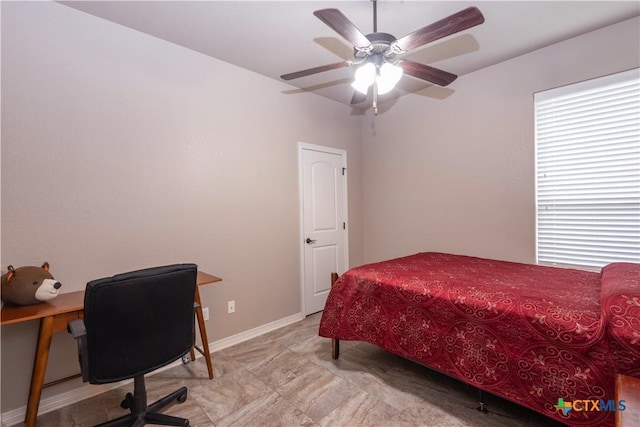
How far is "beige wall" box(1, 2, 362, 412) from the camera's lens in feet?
5.90

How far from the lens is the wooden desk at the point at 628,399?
85 cm

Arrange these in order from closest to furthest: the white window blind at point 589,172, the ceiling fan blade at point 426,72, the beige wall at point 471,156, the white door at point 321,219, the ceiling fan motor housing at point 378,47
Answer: the ceiling fan motor housing at point 378,47, the ceiling fan blade at point 426,72, the white window blind at point 589,172, the beige wall at point 471,156, the white door at point 321,219

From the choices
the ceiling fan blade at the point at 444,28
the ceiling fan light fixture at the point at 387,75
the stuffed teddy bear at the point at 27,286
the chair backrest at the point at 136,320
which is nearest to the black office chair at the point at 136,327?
the chair backrest at the point at 136,320

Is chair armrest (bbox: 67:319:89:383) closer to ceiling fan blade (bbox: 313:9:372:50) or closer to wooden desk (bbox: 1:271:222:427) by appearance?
wooden desk (bbox: 1:271:222:427)

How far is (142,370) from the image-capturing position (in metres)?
1.50

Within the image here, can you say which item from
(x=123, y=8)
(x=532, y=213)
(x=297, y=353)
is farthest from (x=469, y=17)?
(x=297, y=353)

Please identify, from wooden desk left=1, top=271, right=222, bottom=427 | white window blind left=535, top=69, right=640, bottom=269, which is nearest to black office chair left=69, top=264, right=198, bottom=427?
wooden desk left=1, top=271, right=222, bottom=427

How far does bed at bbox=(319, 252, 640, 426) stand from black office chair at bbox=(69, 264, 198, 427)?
3.86 feet

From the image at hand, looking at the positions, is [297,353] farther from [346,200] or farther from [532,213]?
[532,213]

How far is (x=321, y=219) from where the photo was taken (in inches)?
141

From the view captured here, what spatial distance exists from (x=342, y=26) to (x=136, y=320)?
185 centimetres

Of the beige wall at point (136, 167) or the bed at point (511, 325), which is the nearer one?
the bed at point (511, 325)

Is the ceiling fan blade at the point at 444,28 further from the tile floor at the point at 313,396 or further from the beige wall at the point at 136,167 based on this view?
the tile floor at the point at 313,396

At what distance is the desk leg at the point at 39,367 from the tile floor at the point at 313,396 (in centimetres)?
29
